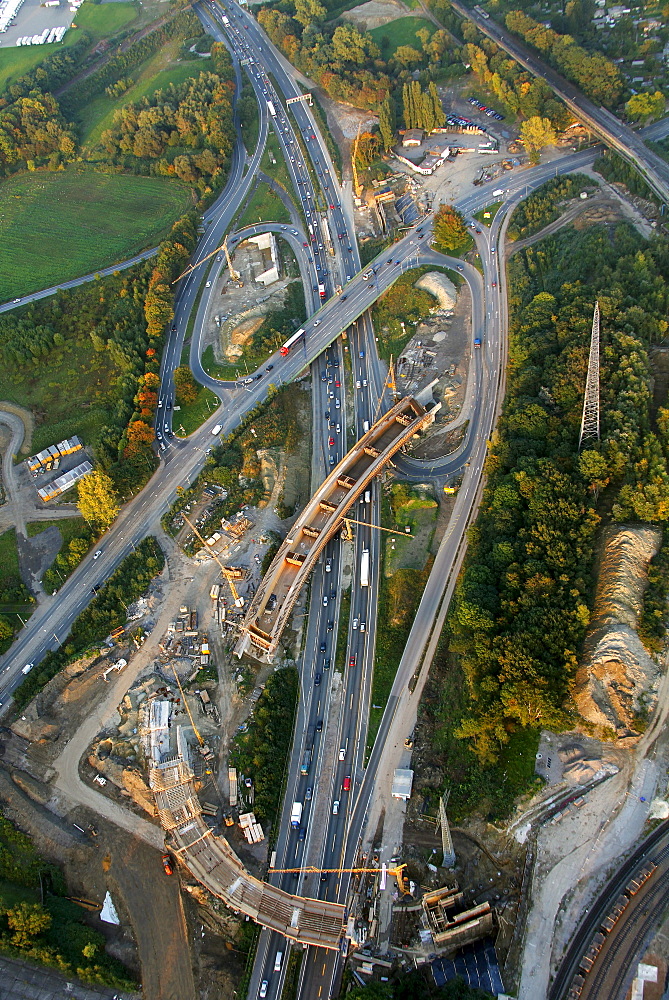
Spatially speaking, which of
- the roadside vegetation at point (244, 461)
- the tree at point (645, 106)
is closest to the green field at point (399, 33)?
the tree at point (645, 106)

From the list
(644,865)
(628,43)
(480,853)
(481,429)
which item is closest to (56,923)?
(480,853)

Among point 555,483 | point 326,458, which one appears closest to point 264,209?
point 326,458

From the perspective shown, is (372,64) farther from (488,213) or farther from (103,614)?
(103,614)

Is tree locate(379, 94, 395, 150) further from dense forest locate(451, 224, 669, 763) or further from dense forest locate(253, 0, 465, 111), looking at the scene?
dense forest locate(451, 224, 669, 763)

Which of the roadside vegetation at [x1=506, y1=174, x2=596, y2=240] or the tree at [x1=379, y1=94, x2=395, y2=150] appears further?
the tree at [x1=379, y1=94, x2=395, y2=150]

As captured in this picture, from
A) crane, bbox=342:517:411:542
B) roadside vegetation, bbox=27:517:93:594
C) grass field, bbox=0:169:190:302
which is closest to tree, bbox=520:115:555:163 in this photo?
grass field, bbox=0:169:190:302

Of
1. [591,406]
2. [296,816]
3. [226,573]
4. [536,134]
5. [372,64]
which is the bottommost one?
[296,816]
